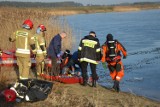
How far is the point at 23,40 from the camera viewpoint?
7496 mm

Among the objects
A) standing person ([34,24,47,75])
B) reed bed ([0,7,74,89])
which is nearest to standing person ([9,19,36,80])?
standing person ([34,24,47,75])

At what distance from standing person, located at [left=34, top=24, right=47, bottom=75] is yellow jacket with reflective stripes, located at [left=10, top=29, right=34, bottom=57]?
1.67 m

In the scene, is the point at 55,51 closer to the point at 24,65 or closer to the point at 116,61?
the point at 116,61

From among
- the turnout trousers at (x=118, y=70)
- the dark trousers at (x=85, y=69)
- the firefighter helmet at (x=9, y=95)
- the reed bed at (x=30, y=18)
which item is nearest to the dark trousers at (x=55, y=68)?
the dark trousers at (x=85, y=69)

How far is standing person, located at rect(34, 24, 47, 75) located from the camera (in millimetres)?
9344

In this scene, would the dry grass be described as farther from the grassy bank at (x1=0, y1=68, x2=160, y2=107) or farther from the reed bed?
the grassy bank at (x1=0, y1=68, x2=160, y2=107)

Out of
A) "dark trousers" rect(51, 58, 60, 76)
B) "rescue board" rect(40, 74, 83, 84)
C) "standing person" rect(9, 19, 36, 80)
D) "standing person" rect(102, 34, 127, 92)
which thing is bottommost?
"rescue board" rect(40, 74, 83, 84)

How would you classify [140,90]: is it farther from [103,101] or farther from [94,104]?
[94,104]

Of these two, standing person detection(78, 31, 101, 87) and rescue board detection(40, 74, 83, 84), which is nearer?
standing person detection(78, 31, 101, 87)

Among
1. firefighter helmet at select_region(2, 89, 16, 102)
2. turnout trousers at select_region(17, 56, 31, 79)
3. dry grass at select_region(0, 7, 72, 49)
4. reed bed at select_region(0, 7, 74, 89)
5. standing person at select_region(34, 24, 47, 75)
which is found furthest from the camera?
dry grass at select_region(0, 7, 72, 49)

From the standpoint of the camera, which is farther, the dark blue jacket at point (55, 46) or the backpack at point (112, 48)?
the dark blue jacket at point (55, 46)

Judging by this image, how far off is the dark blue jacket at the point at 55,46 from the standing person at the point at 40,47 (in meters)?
0.25

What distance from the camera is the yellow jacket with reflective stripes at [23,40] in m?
7.46

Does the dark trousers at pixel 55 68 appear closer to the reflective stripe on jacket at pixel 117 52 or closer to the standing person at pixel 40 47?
the standing person at pixel 40 47
